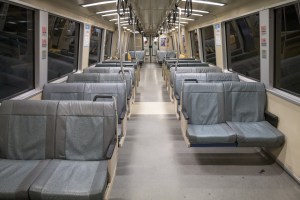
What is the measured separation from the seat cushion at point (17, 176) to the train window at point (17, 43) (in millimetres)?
1492

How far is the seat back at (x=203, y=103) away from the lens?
407 centimetres

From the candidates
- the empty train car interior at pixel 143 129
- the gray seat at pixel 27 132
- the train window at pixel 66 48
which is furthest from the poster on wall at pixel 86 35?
the gray seat at pixel 27 132

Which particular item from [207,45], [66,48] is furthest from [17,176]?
[207,45]

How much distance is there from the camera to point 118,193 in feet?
9.77

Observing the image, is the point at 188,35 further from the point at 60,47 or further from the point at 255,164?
the point at 255,164

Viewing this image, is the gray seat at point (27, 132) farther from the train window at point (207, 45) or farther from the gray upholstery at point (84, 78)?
the train window at point (207, 45)

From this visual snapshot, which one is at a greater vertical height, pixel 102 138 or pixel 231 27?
pixel 231 27

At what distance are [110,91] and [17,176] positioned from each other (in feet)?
6.76

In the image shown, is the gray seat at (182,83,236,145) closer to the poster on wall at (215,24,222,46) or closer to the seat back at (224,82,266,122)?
the seat back at (224,82,266,122)

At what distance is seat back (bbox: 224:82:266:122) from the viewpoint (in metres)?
4.13

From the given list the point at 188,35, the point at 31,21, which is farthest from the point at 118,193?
the point at 188,35

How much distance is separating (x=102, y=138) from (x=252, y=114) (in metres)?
2.38

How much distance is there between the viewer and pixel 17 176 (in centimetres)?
238

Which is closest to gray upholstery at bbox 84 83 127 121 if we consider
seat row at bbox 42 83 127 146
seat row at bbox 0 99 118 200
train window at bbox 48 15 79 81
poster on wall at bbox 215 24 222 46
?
seat row at bbox 42 83 127 146
